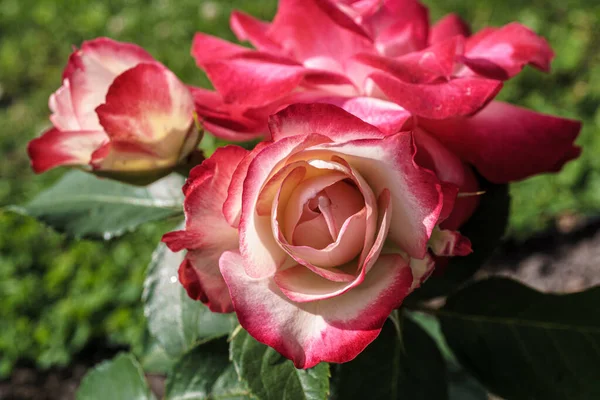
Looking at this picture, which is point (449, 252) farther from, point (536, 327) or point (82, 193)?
point (82, 193)

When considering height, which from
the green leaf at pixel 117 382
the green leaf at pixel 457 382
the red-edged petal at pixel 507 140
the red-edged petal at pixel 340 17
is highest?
the red-edged petal at pixel 340 17

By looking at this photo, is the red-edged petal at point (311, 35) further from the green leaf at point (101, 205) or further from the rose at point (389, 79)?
the green leaf at point (101, 205)

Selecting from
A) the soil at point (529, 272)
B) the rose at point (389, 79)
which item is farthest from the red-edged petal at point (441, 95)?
the soil at point (529, 272)

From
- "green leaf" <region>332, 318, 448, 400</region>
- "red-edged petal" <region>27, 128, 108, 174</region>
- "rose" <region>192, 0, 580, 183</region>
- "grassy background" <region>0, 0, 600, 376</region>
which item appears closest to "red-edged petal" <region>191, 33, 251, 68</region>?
"rose" <region>192, 0, 580, 183</region>

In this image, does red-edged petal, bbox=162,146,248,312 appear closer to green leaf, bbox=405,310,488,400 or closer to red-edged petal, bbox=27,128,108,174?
red-edged petal, bbox=27,128,108,174

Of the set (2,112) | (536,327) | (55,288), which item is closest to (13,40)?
(2,112)
